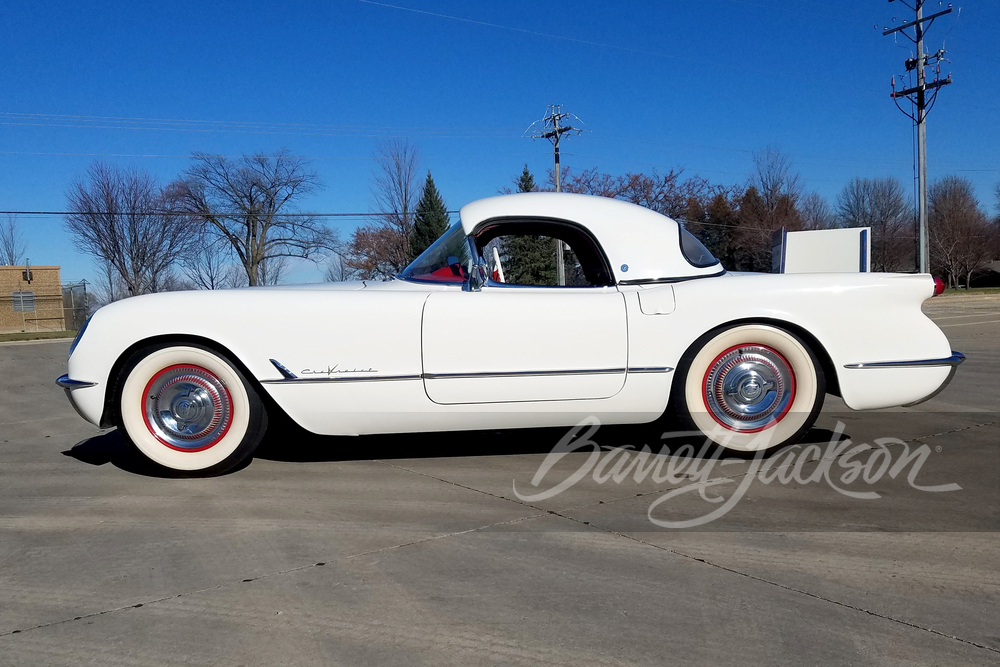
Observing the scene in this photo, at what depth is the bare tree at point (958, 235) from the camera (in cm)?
6091

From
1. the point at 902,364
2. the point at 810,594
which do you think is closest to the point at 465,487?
the point at 810,594

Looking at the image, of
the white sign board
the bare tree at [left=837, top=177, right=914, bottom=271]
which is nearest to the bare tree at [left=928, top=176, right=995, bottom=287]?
the bare tree at [left=837, top=177, right=914, bottom=271]

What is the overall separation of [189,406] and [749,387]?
298 cm

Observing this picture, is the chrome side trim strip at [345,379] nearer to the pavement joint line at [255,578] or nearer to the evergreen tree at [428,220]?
the pavement joint line at [255,578]

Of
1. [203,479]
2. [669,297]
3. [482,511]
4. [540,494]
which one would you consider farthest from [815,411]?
[203,479]

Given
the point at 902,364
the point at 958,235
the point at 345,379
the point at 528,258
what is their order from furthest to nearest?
the point at 958,235 → the point at 528,258 → the point at 902,364 → the point at 345,379

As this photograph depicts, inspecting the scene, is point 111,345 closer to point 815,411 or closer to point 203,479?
point 203,479

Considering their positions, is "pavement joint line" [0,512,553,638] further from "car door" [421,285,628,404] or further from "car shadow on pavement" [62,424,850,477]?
"car shadow on pavement" [62,424,850,477]

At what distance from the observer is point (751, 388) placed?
407cm

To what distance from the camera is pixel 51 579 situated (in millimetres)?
2568

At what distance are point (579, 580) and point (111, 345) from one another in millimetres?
2748

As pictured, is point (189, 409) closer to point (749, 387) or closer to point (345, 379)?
point (345, 379)

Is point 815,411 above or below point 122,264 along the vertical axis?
below

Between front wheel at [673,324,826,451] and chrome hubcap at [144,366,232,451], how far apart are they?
243 centimetres
